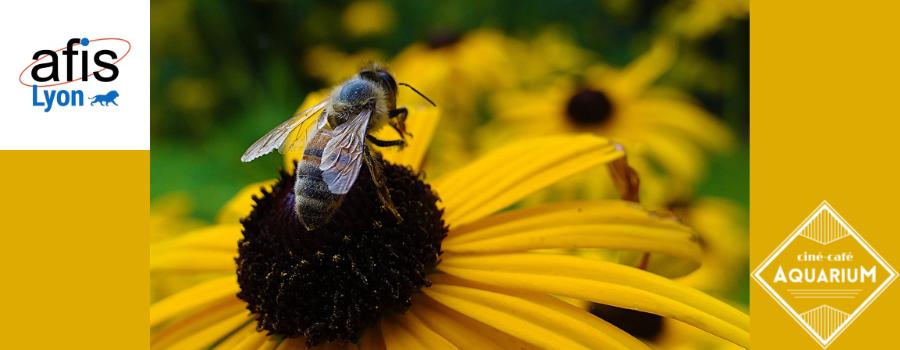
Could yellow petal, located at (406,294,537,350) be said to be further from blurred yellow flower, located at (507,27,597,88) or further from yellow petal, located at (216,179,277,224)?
blurred yellow flower, located at (507,27,597,88)

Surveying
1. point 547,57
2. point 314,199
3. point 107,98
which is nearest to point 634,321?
point 314,199

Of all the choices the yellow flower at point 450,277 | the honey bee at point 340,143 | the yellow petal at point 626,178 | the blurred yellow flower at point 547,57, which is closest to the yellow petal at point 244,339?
the yellow flower at point 450,277

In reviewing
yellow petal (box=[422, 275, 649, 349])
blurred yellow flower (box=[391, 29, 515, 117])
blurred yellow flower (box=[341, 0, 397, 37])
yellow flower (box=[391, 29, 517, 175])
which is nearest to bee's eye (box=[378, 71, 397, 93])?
yellow petal (box=[422, 275, 649, 349])

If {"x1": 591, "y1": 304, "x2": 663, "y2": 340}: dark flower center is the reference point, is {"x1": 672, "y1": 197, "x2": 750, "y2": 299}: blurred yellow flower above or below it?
above

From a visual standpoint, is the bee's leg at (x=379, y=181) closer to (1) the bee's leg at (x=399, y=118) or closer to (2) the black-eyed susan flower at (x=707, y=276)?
(1) the bee's leg at (x=399, y=118)

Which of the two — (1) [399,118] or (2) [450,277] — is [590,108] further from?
(2) [450,277]
